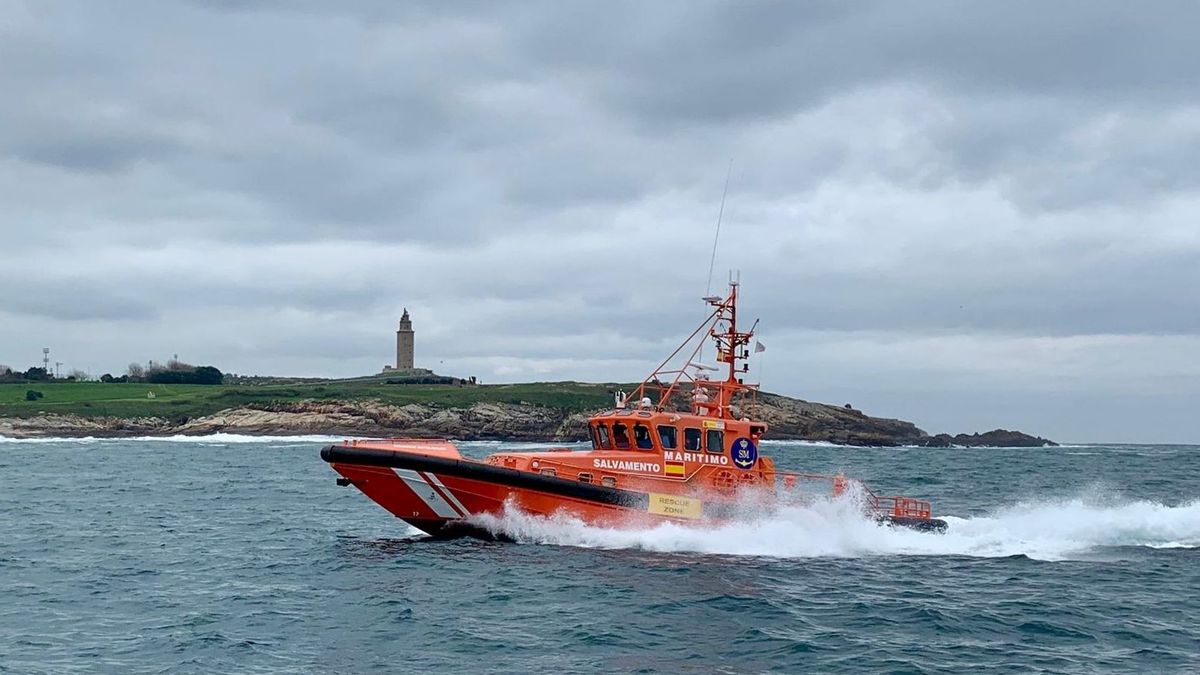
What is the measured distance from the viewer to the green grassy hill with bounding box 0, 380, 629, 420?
336 feet

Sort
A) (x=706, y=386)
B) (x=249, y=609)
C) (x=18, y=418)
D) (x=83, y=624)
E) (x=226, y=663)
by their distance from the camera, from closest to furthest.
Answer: (x=226, y=663) → (x=83, y=624) → (x=249, y=609) → (x=706, y=386) → (x=18, y=418)

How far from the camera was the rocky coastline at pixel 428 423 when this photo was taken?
9712 cm

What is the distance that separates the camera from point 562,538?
22906 mm

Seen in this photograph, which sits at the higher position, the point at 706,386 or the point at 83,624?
the point at 706,386

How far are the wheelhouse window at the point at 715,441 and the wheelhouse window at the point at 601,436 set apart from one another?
2114 mm

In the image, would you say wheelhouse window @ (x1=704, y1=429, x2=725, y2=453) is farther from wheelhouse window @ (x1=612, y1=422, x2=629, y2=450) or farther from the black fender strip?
the black fender strip

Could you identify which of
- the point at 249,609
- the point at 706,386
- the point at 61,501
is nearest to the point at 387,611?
the point at 249,609

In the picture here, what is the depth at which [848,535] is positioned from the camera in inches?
935

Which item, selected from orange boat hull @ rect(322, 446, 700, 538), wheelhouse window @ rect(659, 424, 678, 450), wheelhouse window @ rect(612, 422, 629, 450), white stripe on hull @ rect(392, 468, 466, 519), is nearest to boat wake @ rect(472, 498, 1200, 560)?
orange boat hull @ rect(322, 446, 700, 538)

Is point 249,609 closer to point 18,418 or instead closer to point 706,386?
point 706,386

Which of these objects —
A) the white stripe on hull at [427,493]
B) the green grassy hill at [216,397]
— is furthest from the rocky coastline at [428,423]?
the white stripe on hull at [427,493]

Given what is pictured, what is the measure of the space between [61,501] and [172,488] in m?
5.83

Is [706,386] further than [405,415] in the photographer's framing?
No

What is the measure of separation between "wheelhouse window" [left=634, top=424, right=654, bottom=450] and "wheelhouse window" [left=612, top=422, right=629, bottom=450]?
208 mm
